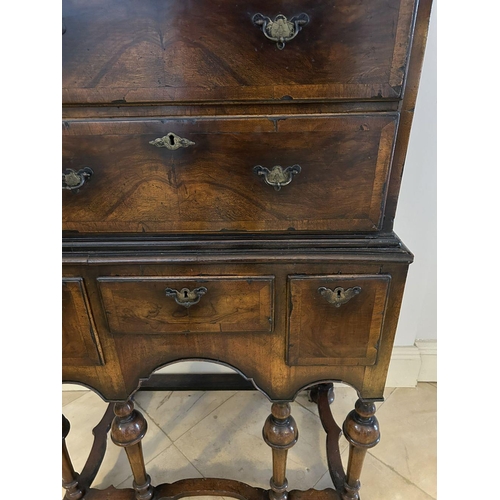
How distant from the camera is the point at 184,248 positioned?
0.76 metres

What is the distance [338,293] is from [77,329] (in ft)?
1.67

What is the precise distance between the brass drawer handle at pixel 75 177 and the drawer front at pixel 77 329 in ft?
0.56

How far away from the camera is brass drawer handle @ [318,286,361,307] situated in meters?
0.76

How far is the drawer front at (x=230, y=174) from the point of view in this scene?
26.5 inches

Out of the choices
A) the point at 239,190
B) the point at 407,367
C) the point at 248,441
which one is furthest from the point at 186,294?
the point at 407,367

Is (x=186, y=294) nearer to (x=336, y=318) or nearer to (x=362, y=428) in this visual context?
(x=336, y=318)

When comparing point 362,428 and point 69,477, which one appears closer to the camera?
point 362,428

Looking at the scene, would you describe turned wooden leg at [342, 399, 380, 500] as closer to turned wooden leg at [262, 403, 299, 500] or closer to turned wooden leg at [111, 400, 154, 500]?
turned wooden leg at [262, 403, 299, 500]

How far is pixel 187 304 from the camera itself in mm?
776

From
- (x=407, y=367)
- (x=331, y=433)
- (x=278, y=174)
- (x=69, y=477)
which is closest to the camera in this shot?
(x=278, y=174)

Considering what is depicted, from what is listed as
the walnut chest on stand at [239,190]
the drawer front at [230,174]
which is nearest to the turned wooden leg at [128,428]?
the walnut chest on stand at [239,190]

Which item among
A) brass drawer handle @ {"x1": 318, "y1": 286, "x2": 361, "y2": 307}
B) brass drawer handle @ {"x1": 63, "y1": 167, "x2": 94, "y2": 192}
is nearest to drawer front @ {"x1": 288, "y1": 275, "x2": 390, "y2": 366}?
brass drawer handle @ {"x1": 318, "y1": 286, "x2": 361, "y2": 307}

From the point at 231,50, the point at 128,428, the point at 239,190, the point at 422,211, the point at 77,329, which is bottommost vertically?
the point at 128,428

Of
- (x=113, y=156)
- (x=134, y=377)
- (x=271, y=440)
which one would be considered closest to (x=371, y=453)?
(x=271, y=440)
